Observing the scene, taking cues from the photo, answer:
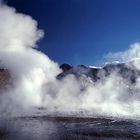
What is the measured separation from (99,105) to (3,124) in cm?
1840

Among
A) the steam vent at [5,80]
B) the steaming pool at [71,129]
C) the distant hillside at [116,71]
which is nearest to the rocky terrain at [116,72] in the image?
the distant hillside at [116,71]

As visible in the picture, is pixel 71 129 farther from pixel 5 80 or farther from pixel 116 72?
pixel 5 80

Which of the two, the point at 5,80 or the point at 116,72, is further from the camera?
the point at 5,80

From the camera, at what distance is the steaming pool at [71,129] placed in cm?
2067

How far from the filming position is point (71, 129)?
23.8 meters

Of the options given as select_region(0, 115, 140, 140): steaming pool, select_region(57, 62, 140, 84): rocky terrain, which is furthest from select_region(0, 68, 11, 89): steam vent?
select_region(0, 115, 140, 140): steaming pool

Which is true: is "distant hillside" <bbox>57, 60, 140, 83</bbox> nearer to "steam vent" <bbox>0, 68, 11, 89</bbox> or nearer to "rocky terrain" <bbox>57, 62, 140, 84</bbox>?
"rocky terrain" <bbox>57, 62, 140, 84</bbox>

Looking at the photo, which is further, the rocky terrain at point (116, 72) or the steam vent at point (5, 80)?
the rocky terrain at point (116, 72)

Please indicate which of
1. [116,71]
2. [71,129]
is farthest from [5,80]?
[71,129]

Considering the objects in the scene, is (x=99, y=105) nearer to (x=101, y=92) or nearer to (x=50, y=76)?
(x=101, y=92)

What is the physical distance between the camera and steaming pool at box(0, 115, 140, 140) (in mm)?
20672

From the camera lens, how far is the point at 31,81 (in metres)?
51.7

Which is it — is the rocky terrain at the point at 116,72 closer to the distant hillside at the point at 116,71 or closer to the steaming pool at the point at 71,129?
the distant hillside at the point at 116,71

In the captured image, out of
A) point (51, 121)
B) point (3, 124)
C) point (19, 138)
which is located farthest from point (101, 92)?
point (19, 138)
